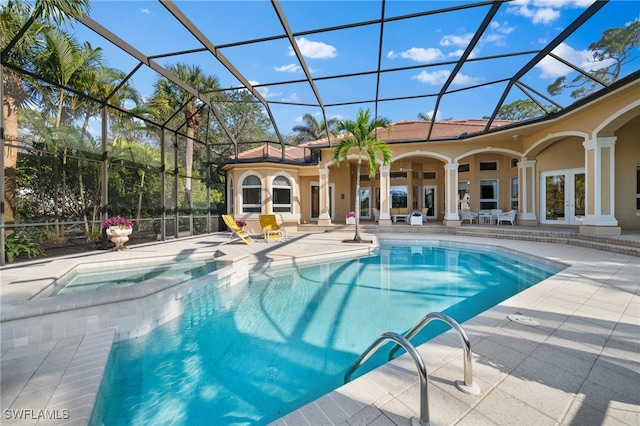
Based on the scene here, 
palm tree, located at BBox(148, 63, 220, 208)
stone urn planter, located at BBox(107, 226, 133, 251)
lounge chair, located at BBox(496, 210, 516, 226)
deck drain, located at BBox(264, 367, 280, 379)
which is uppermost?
palm tree, located at BBox(148, 63, 220, 208)

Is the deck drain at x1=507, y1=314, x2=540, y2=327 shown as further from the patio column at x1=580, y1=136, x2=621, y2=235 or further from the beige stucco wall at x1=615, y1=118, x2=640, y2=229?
the beige stucco wall at x1=615, y1=118, x2=640, y2=229

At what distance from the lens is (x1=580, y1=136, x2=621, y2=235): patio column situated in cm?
899

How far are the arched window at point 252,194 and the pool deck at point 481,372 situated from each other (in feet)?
34.2

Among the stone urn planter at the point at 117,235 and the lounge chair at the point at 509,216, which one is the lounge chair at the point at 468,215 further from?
the stone urn planter at the point at 117,235

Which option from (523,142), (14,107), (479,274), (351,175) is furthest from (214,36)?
(523,142)

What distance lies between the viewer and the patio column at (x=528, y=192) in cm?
1326

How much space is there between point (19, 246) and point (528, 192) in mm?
18525

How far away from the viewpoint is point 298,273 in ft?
23.7

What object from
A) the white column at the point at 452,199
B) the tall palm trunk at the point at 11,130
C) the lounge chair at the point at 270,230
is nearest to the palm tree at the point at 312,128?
the white column at the point at 452,199

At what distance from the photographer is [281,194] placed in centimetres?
1502

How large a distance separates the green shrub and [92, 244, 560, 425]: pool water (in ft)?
17.7

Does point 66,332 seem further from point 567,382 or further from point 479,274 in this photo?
point 479,274

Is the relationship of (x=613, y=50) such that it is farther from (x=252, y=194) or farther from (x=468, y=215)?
(x=252, y=194)

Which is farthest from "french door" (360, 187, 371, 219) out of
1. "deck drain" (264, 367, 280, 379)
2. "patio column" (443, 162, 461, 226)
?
"deck drain" (264, 367, 280, 379)
